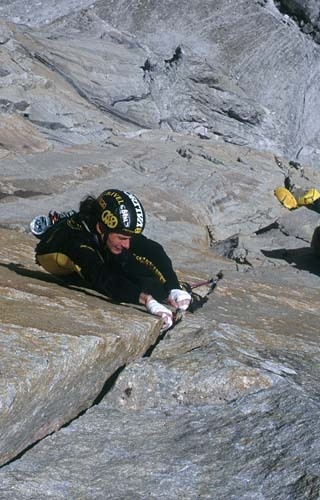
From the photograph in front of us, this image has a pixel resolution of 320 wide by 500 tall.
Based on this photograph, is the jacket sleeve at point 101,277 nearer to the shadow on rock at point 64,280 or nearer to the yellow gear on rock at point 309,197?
the shadow on rock at point 64,280

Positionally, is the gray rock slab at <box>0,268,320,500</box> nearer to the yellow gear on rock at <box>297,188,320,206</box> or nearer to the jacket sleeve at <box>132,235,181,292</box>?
the jacket sleeve at <box>132,235,181,292</box>

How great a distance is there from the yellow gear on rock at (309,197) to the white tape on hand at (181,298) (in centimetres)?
1243

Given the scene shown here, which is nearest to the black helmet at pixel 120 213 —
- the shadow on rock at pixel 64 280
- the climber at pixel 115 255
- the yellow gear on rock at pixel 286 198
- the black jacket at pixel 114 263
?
the climber at pixel 115 255

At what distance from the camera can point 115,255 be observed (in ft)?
20.2

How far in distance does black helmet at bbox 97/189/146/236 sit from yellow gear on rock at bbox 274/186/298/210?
1285 cm

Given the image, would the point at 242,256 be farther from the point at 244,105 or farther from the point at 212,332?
the point at 244,105

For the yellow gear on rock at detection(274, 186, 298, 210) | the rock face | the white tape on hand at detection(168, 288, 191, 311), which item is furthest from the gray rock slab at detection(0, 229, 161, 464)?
the yellow gear on rock at detection(274, 186, 298, 210)

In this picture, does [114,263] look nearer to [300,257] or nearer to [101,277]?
[101,277]

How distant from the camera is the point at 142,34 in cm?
2841

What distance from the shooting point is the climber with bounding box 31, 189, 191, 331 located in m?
5.96

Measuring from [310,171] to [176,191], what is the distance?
6476mm

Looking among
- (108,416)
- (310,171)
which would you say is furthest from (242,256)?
(310,171)

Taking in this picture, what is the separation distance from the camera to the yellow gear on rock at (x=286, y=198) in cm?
1866

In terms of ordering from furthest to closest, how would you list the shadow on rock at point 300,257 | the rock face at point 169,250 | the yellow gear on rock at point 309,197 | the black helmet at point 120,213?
1. the yellow gear on rock at point 309,197
2. the shadow on rock at point 300,257
3. the black helmet at point 120,213
4. the rock face at point 169,250
